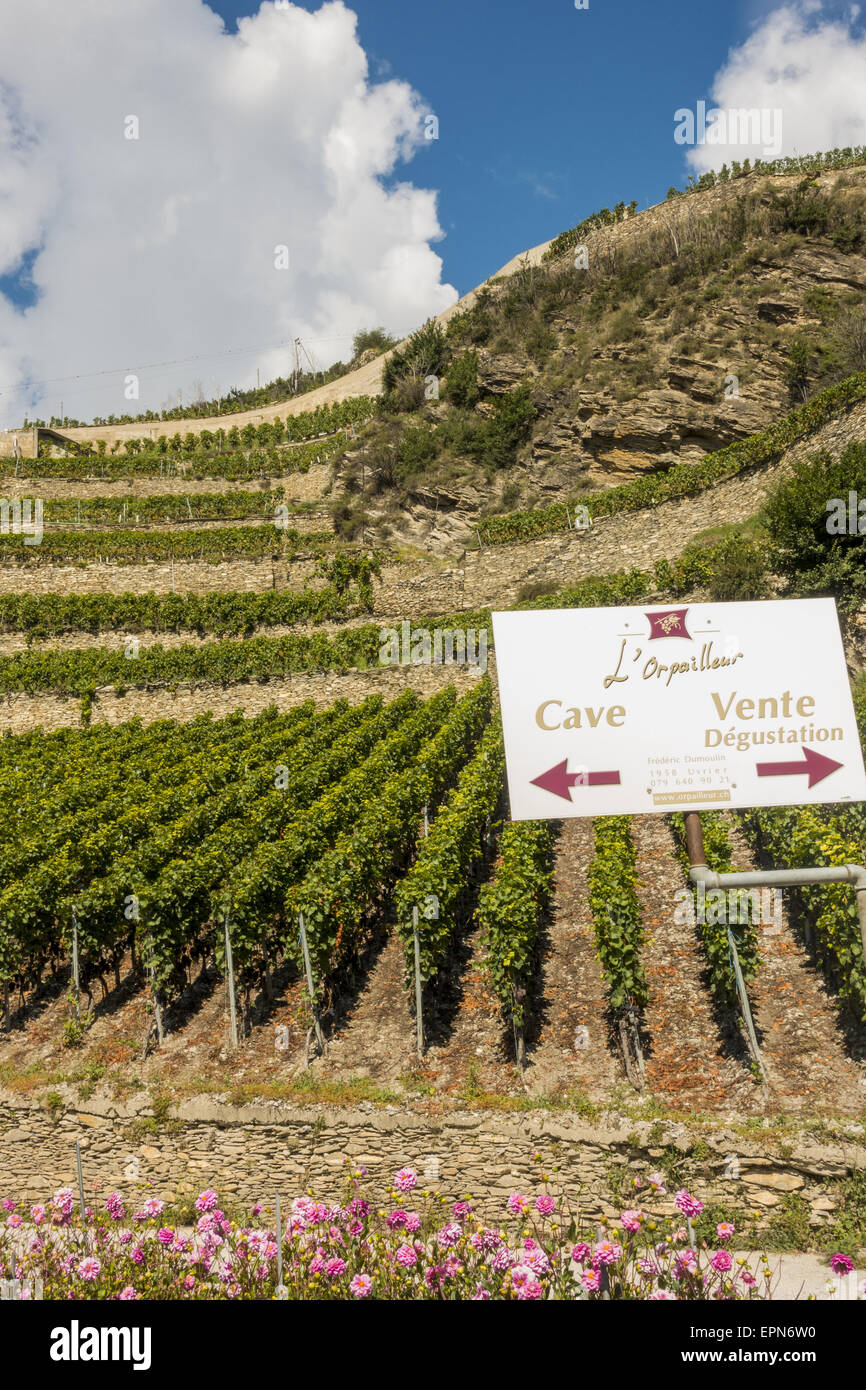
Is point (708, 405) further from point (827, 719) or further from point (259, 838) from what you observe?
point (827, 719)

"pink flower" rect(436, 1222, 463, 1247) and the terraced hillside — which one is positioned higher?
the terraced hillside

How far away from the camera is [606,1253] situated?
15.6 ft

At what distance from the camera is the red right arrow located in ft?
10.6

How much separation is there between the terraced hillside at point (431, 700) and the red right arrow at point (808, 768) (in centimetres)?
658

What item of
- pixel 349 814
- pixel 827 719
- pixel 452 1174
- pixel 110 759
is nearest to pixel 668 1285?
pixel 452 1174

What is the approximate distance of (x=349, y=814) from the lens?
14.9 metres

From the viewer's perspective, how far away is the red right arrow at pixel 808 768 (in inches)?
127

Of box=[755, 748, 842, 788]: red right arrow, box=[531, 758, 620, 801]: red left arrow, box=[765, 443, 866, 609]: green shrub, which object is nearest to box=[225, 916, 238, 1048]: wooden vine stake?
box=[531, 758, 620, 801]: red left arrow

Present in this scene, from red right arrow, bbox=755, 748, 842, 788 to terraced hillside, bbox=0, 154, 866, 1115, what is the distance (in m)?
6.58

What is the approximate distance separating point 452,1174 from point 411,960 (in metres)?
3.51

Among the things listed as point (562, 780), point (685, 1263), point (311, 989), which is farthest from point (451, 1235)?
point (311, 989)

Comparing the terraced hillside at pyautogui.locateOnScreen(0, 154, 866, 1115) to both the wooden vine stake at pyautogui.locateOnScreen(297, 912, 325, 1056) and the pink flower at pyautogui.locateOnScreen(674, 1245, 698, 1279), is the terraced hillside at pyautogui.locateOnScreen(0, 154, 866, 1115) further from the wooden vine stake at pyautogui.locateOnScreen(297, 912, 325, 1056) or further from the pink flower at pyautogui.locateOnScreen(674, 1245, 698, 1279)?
the pink flower at pyautogui.locateOnScreen(674, 1245, 698, 1279)

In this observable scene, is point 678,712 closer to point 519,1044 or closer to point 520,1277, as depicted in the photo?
point 520,1277

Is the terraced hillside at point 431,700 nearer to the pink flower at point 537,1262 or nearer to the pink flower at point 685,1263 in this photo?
the pink flower at point 685,1263
